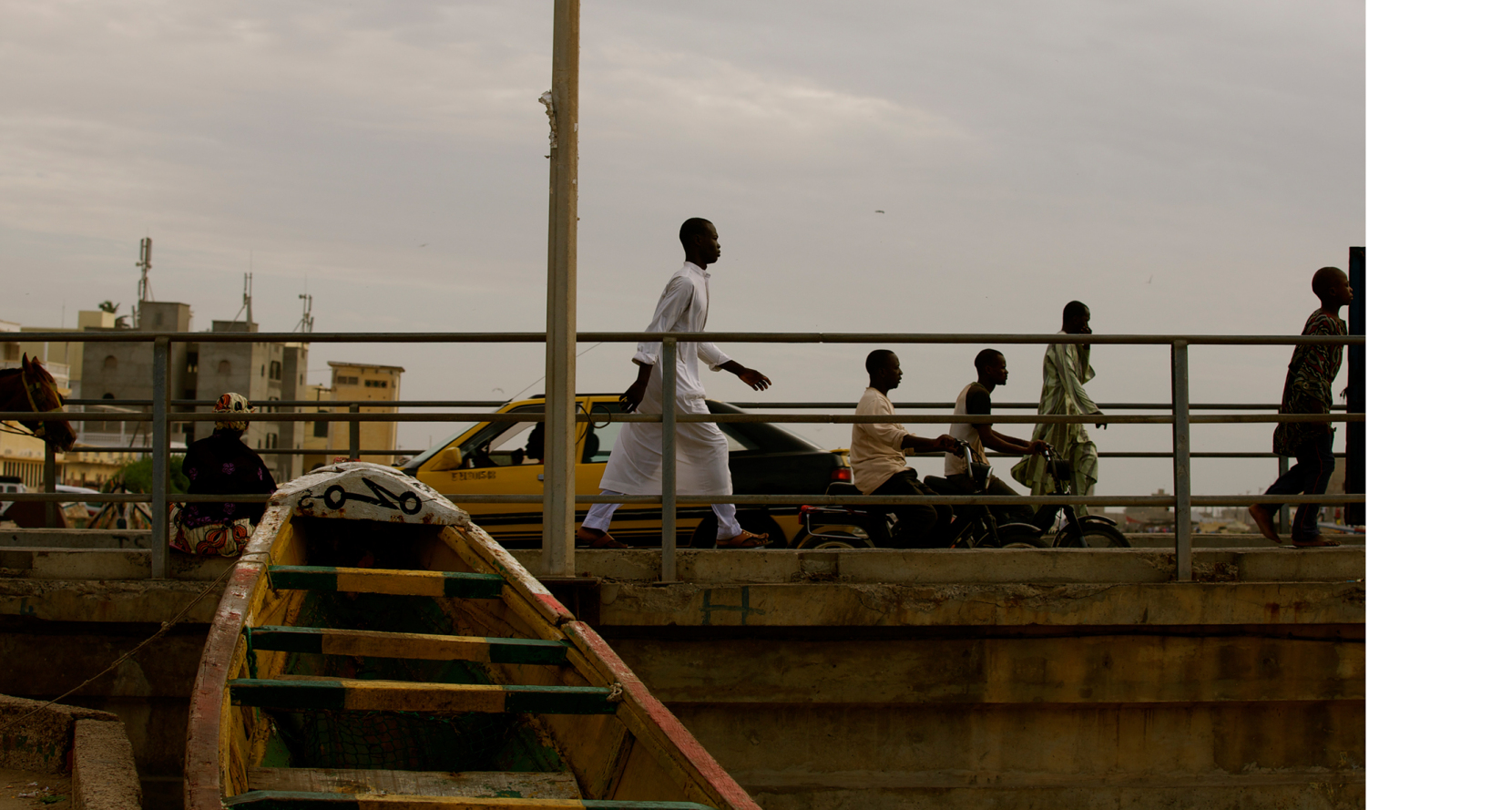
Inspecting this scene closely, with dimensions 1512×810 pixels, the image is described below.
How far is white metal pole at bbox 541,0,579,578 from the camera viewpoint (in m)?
5.35

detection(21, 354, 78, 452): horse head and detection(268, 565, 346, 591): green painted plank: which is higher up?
detection(21, 354, 78, 452): horse head

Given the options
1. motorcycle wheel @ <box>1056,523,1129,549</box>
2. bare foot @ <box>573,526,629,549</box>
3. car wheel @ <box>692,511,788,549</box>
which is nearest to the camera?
bare foot @ <box>573,526,629,549</box>

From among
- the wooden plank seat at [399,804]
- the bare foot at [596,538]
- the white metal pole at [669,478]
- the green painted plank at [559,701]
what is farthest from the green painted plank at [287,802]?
the bare foot at [596,538]

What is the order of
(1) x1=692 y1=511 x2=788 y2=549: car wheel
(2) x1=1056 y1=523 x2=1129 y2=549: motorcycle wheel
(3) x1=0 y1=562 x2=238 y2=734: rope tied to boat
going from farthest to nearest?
(1) x1=692 y1=511 x2=788 y2=549: car wheel → (2) x1=1056 y1=523 x2=1129 y2=549: motorcycle wheel → (3) x1=0 y1=562 x2=238 y2=734: rope tied to boat

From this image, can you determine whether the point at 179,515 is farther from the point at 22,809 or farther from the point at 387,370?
the point at 387,370

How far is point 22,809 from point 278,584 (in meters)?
1.53

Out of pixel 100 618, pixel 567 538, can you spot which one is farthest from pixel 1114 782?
pixel 100 618

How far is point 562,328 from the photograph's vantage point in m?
5.37

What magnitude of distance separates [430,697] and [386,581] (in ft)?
3.08

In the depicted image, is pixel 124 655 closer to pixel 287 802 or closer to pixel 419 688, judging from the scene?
pixel 419 688

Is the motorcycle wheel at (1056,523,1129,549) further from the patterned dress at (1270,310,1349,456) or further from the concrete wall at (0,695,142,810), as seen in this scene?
the concrete wall at (0,695,142,810)

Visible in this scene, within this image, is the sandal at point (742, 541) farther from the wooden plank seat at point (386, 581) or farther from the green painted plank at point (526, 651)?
the green painted plank at point (526, 651)

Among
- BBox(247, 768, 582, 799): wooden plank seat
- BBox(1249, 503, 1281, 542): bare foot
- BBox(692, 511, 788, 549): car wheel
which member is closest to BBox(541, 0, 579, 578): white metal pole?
BBox(247, 768, 582, 799): wooden plank seat

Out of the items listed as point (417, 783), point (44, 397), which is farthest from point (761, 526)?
point (44, 397)
